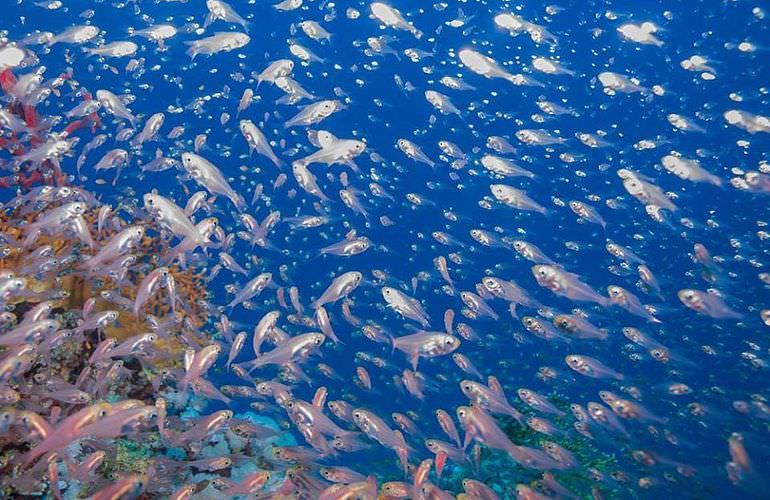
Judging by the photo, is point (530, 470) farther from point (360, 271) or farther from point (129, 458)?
point (129, 458)

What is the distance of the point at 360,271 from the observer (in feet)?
47.4

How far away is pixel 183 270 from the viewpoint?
991 centimetres

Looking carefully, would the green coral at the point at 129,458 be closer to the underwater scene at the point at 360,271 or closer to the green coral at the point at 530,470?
the underwater scene at the point at 360,271

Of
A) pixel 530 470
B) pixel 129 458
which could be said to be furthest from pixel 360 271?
pixel 129 458

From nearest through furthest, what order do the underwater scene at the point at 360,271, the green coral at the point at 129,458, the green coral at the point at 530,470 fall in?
the underwater scene at the point at 360,271 → the green coral at the point at 129,458 → the green coral at the point at 530,470

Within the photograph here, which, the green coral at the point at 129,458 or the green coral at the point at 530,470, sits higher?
the green coral at the point at 129,458

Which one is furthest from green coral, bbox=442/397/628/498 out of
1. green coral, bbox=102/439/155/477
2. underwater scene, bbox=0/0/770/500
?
green coral, bbox=102/439/155/477

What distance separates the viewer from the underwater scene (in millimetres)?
6160

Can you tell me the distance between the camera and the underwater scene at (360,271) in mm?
6160

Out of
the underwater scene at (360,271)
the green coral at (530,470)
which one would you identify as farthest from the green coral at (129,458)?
the green coral at (530,470)

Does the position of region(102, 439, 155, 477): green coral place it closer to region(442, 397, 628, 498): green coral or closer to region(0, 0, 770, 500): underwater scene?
region(0, 0, 770, 500): underwater scene

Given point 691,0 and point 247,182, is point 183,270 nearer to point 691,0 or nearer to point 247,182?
point 247,182

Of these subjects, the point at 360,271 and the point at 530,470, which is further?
the point at 360,271

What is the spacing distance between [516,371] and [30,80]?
20.1m
